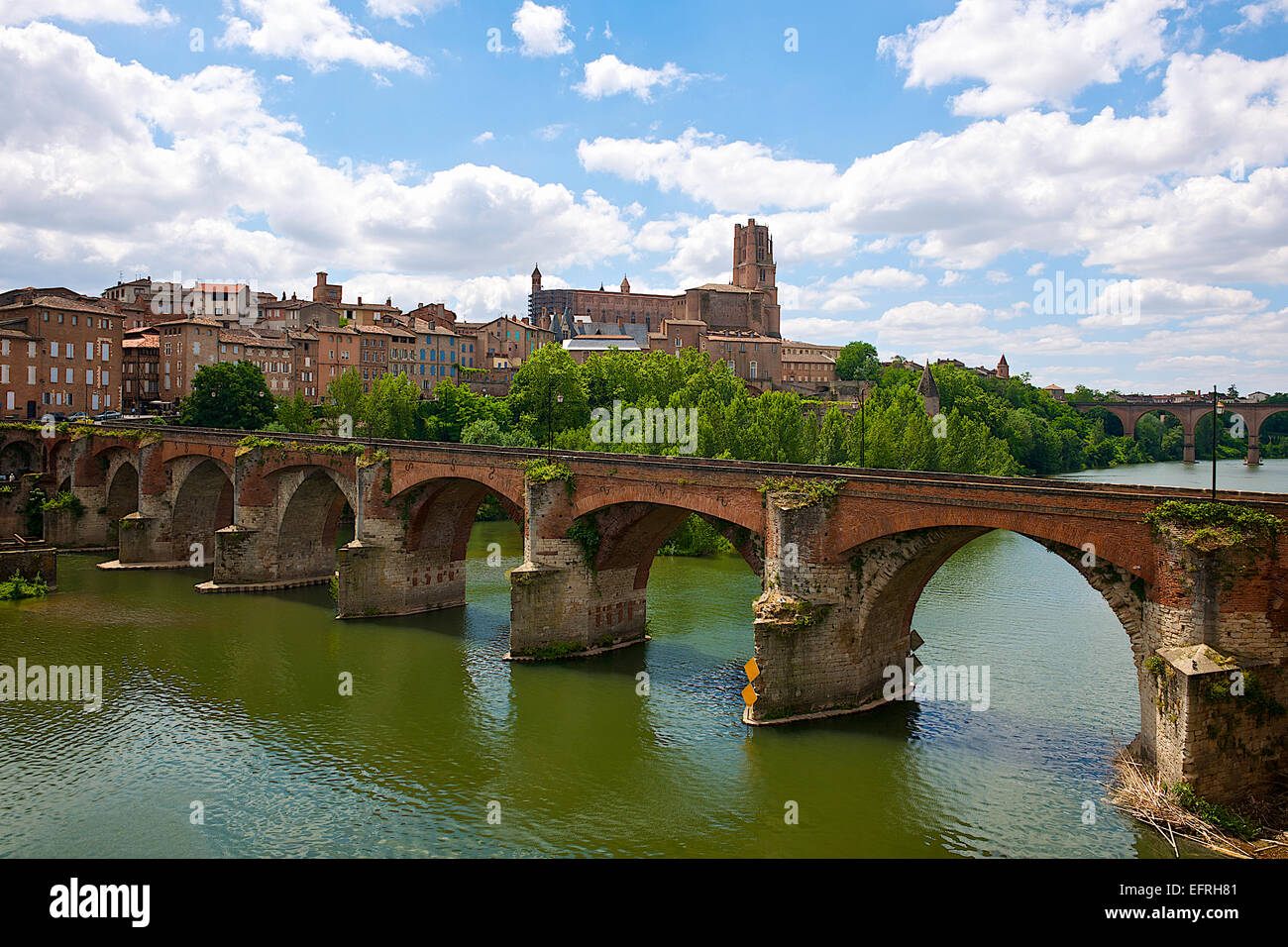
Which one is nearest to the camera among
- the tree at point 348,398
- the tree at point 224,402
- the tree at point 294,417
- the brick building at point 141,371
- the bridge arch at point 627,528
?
the bridge arch at point 627,528

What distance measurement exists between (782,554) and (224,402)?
196ft

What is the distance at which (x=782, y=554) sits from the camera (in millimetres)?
24578

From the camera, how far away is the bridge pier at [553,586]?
3077 centimetres

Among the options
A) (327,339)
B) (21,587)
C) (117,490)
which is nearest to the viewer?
(21,587)

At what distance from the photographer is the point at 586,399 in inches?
2899

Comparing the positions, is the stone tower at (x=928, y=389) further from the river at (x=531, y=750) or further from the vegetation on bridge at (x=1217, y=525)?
the vegetation on bridge at (x=1217, y=525)

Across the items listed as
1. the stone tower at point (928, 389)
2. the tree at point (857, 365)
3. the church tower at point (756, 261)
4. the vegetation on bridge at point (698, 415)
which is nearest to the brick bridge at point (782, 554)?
the vegetation on bridge at point (698, 415)

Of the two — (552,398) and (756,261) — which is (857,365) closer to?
(756,261)

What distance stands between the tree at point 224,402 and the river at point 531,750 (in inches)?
1467

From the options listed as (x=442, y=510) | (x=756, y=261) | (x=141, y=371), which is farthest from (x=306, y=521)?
(x=756, y=261)

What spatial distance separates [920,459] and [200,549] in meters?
43.6

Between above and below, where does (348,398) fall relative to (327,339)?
below
